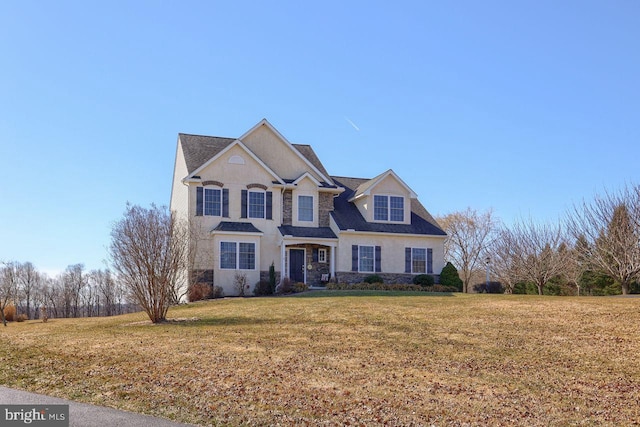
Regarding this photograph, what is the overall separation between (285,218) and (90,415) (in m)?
26.0

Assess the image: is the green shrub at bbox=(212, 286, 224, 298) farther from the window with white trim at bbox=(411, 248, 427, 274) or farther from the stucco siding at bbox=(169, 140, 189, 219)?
the window with white trim at bbox=(411, 248, 427, 274)

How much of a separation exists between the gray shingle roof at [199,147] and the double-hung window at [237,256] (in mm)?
4644

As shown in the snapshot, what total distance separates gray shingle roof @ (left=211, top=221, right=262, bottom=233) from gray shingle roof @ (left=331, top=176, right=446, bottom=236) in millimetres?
5028

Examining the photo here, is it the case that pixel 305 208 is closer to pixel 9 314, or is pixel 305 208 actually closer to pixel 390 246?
pixel 390 246

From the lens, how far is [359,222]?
37469 mm

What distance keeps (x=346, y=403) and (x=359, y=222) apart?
26347 millimetres

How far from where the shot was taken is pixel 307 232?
117 ft

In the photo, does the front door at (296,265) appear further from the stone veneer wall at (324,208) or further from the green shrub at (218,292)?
the green shrub at (218,292)

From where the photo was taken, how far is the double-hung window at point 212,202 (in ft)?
113

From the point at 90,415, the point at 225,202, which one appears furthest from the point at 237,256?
the point at 90,415

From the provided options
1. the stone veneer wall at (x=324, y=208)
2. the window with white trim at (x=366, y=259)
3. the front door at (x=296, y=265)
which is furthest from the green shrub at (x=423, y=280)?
the front door at (x=296, y=265)

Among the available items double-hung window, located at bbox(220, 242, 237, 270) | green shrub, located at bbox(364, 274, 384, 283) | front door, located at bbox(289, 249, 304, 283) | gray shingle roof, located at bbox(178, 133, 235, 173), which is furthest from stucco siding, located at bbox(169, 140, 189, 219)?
green shrub, located at bbox(364, 274, 384, 283)

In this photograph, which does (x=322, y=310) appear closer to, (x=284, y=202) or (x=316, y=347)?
(x=316, y=347)

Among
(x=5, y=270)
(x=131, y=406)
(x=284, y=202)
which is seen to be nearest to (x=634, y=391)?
(x=131, y=406)
